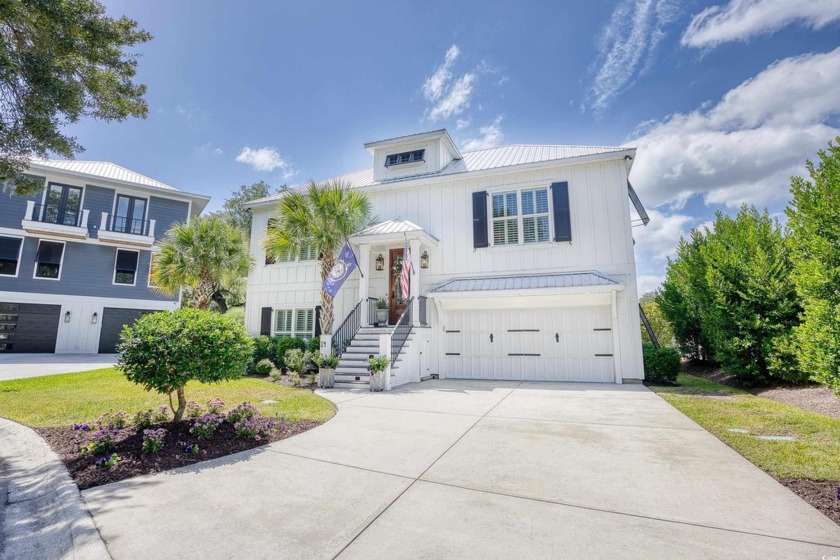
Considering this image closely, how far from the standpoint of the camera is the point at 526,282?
1100 cm

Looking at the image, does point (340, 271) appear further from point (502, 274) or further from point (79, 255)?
point (79, 255)

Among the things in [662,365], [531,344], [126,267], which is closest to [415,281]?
[531,344]

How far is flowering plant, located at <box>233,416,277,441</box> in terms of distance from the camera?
472 cm

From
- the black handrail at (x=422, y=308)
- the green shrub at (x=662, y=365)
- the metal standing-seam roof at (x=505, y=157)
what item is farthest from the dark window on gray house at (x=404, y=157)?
the green shrub at (x=662, y=365)

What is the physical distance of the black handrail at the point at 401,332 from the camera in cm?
1000

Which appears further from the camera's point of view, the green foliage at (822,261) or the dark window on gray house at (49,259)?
the dark window on gray house at (49,259)

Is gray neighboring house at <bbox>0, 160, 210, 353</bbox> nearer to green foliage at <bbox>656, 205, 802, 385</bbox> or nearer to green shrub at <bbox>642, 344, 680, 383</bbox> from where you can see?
green shrub at <bbox>642, 344, 680, 383</bbox>

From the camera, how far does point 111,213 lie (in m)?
20.1

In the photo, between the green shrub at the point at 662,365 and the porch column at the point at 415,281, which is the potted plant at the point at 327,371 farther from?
the green shrub at the point at 662,365

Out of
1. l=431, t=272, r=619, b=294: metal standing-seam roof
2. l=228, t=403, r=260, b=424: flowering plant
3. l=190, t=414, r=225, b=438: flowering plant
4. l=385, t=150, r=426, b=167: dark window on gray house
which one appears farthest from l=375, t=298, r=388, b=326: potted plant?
l=190, t=414, r=225, b=438: flowering plant

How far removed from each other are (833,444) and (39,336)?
27463 mm

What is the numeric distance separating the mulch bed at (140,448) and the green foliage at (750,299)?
Result: 11219mm

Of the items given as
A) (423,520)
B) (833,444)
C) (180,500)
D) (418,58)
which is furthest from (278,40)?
(833,444)

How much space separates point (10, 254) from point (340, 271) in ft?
63.6
